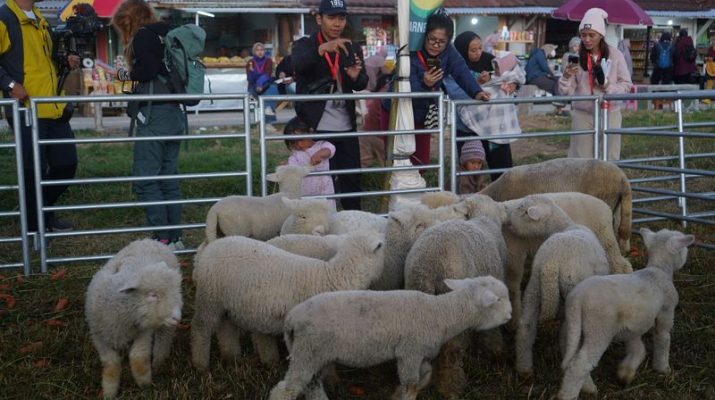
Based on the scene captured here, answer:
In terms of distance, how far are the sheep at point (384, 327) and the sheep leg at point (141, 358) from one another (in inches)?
27.9

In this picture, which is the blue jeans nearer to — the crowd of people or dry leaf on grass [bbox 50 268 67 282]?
the crowd of people

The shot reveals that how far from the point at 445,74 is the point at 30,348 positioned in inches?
160

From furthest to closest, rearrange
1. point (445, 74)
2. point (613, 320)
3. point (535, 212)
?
point (445, 74) → point (535, 212) → point (613, 320)

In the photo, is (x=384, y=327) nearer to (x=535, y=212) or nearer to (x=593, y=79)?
(x=535, y=212)

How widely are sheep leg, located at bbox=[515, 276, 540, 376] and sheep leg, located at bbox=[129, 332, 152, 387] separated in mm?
1751

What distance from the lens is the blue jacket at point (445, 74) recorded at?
22.4ft

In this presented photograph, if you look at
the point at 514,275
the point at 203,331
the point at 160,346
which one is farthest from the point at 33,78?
the point at 514,275

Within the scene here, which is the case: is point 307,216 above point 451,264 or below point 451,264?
above

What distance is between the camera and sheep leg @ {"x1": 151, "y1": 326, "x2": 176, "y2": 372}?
4043 mm

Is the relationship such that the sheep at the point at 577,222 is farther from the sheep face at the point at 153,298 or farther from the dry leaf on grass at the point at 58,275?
the dry leaf on grass at the point at 58,275

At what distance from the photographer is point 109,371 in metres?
3.74

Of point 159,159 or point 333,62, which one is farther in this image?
point 333,62

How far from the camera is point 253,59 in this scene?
17.7 m

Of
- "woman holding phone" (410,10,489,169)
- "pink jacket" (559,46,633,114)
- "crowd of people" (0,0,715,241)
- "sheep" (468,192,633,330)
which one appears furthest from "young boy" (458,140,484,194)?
"sheep" (468,192,633,330)
